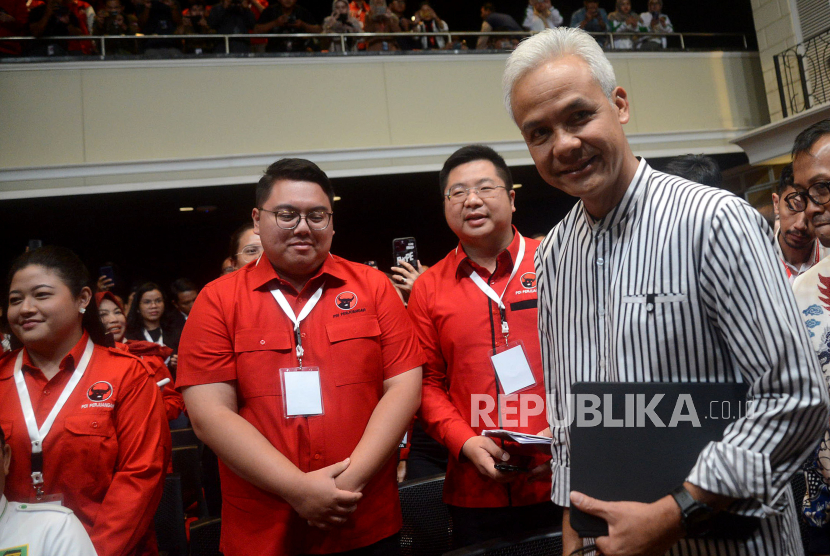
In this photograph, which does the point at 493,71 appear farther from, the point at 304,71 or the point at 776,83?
the point at 776,83

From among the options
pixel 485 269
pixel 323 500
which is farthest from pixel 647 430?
pixel 485 269

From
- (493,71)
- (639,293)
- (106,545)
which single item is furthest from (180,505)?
(493,71)

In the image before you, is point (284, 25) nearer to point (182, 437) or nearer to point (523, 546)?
point (182, 437)

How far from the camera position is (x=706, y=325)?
94 centimetres

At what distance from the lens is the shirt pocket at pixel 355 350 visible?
5.25 ft

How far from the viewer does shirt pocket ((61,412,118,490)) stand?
5.56ft

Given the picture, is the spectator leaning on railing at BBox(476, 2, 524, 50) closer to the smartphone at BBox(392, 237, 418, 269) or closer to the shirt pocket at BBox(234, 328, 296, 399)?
the smartphone at BBox(392, 237, 418, 269)

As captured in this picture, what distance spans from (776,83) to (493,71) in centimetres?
358

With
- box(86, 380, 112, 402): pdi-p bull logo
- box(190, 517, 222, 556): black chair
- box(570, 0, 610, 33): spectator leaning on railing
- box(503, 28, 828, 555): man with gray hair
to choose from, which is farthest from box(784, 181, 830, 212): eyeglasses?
box(570, 0, 610, 33): spectator leaning on railing

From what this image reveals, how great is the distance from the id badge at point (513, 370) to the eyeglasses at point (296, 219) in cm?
68

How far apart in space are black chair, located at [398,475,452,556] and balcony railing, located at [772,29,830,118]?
7.11 meters

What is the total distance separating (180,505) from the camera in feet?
6.77

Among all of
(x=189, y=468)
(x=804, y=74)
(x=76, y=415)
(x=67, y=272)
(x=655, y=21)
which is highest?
(x=655, y=21)

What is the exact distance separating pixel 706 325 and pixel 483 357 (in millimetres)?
977
